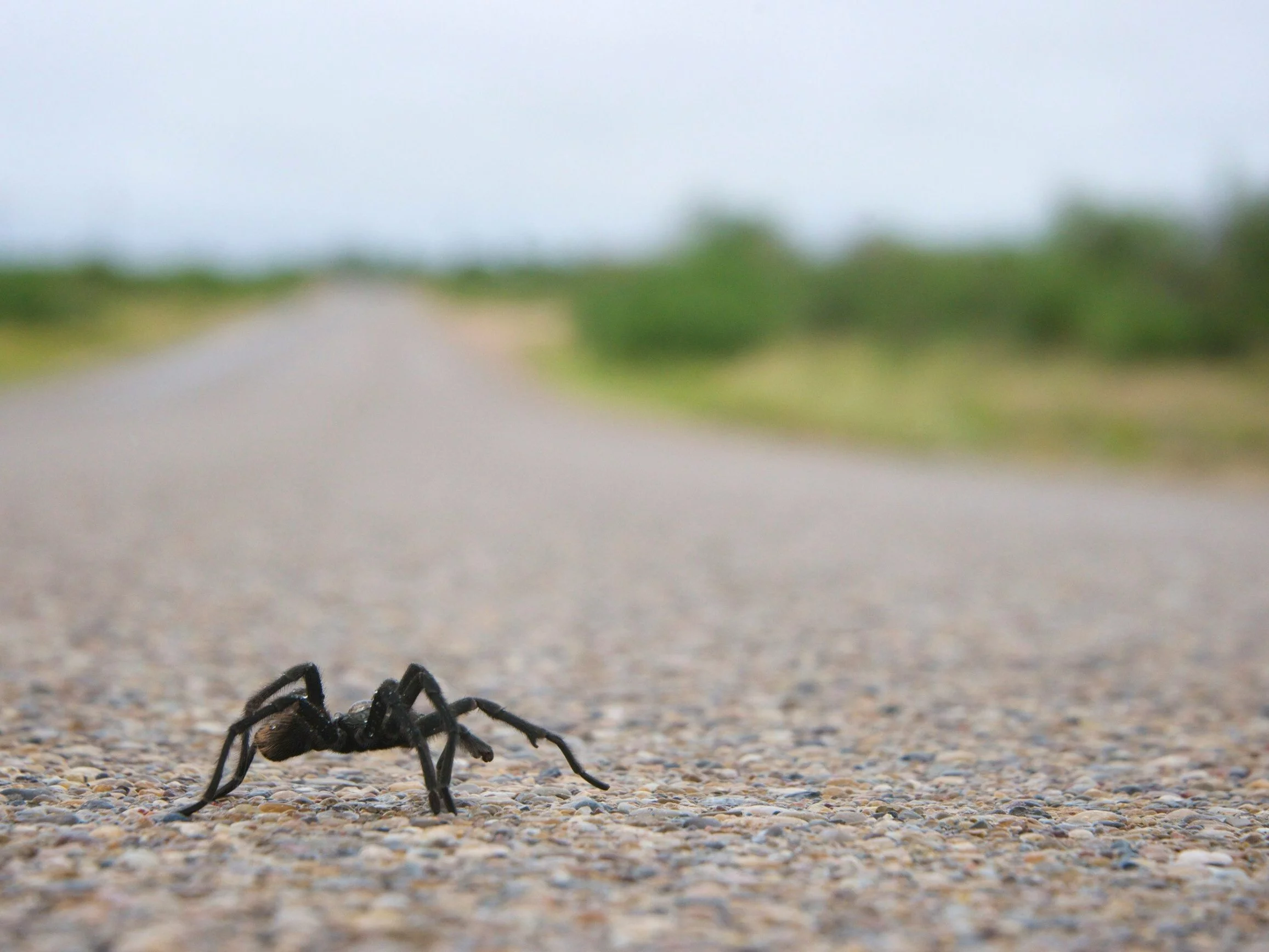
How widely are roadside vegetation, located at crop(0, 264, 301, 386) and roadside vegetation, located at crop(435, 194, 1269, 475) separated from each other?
16870mm

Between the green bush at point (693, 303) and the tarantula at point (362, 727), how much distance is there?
4070 centimetres

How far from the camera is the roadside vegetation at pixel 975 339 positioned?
79.8 ft

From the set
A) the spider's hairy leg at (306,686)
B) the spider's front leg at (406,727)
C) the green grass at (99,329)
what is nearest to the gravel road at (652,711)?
the spider's front leg at (406,727)

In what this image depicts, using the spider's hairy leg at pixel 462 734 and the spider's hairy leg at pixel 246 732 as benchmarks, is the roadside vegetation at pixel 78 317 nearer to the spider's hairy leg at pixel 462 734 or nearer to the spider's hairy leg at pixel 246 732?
the spider's hairy leg at pixel 246 732

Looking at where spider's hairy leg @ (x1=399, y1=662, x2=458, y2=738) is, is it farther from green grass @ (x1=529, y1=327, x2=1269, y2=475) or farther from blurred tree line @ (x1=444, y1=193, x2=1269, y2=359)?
blurred tree line @ (x1=444, y1=193, x2=1269, y2=359)

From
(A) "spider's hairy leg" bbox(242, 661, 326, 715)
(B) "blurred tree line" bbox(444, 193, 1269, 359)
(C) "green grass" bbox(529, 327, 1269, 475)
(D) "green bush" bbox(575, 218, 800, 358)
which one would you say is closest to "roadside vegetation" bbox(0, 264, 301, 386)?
(D) "green bush" bbox(575, 218, 800, 358)

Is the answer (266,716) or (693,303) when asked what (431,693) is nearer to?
(266,716)

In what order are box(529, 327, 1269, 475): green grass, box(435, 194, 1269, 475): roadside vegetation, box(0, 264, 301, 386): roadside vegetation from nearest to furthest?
box(529, 327, 1269, 475): green grass, box(435, 194, 1269, 475): roadside vegetation, box(0, 264, 301, 386): roadside vegetation

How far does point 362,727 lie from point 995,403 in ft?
77.4

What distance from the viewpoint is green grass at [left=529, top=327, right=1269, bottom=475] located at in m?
22.4

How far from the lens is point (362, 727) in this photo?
407 cm

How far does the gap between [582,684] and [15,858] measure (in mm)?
3693

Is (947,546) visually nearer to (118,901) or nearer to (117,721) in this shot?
(117,721)

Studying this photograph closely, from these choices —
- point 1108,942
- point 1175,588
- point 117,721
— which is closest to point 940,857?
point 1108,942
